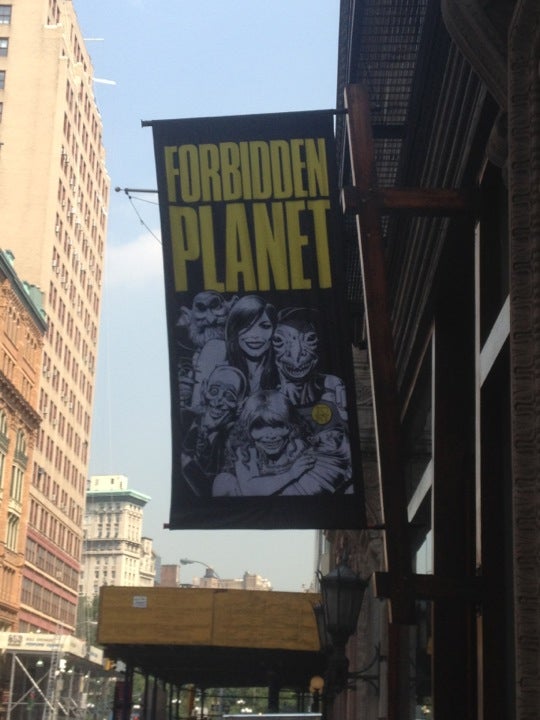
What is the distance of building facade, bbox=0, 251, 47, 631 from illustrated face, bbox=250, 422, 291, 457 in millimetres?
63373

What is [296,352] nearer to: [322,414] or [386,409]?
[322,414]

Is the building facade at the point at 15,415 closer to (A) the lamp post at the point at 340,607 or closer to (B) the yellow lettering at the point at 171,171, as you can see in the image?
(A) the lamp post at the point at 340,607

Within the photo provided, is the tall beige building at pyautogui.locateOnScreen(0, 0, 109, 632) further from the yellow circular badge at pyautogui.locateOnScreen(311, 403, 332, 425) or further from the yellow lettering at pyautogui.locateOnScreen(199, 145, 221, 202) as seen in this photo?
the yellow circular badge at pyautogui.locateOnScreen(311, 403, 332, 425)

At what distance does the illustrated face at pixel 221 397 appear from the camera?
8.56 metres

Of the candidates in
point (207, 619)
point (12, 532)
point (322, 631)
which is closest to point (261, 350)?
point (322, 631)

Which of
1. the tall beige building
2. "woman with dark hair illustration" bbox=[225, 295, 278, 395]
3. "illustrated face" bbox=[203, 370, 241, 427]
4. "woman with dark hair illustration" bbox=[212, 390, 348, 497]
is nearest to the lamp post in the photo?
"woman with dark hair illustration" bbox=[212, 390, 348, 497]

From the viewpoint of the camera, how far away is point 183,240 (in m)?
8.92

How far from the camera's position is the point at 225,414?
8.57 meters

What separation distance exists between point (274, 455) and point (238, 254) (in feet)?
5.14

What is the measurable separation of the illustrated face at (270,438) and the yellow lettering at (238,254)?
1.07 meters

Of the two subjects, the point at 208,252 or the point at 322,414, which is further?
the point at 208,252

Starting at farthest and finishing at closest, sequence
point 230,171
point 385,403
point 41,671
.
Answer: point 41,671 < point 230,171 < point 385,403

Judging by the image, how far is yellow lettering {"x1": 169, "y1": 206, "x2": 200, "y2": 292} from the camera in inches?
347

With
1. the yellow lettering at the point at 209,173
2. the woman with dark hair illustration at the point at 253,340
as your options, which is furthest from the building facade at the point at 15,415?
the woman with dark hair illustration at the point at 253,340
